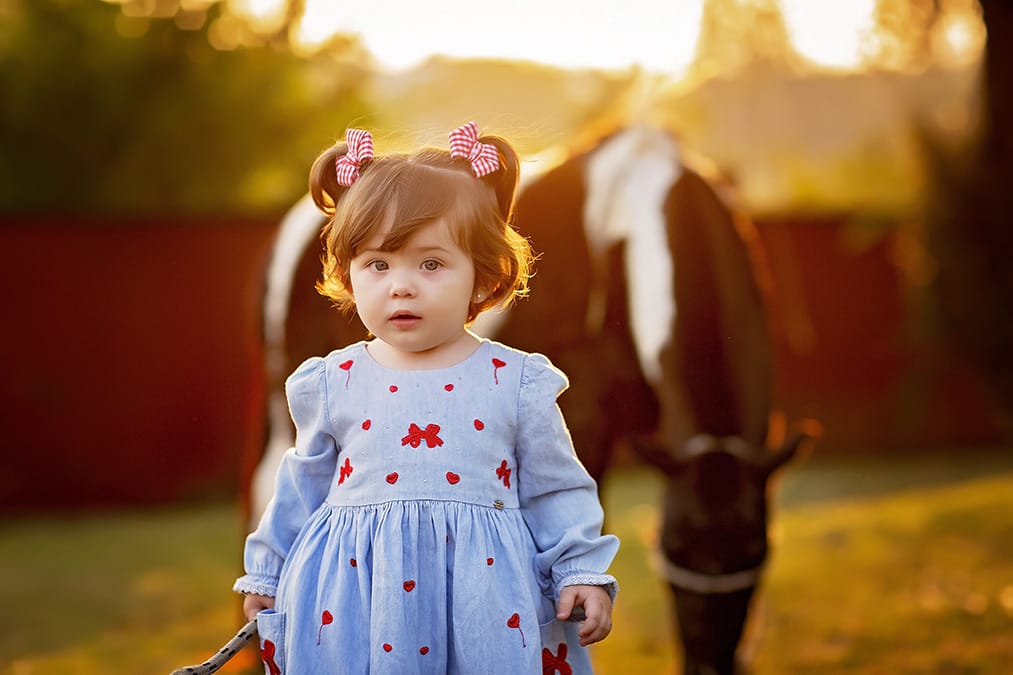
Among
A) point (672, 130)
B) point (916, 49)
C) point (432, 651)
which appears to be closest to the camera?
point (432, 651)

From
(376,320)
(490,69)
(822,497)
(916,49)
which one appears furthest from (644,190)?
(916,49)

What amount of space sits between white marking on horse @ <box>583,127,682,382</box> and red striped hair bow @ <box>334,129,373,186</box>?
Result: 1.24 meters

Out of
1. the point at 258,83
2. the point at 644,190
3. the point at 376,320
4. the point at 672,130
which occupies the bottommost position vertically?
the point at 376,320

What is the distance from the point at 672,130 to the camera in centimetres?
335

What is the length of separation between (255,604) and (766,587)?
359cm

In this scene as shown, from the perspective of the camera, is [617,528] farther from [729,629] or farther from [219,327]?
[729,629]

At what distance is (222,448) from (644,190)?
5416 millimetres

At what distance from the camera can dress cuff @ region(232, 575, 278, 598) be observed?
1.83 m

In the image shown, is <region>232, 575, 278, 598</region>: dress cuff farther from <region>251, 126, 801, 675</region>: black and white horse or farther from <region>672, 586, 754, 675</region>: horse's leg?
<region>672, 586, 754, 675</region>: horse's leg

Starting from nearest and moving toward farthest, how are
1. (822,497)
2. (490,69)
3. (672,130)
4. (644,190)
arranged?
1. (644,190)
2. (672,130)
3. (490,69)
4. (822,497)

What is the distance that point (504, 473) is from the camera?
1821 millimetres

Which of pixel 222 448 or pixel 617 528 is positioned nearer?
pixel 617 528

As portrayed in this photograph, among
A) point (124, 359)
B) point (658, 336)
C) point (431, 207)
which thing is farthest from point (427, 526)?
point (124, 359)

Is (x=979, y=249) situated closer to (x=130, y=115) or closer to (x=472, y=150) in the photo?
Result: (x=472, y=150)
